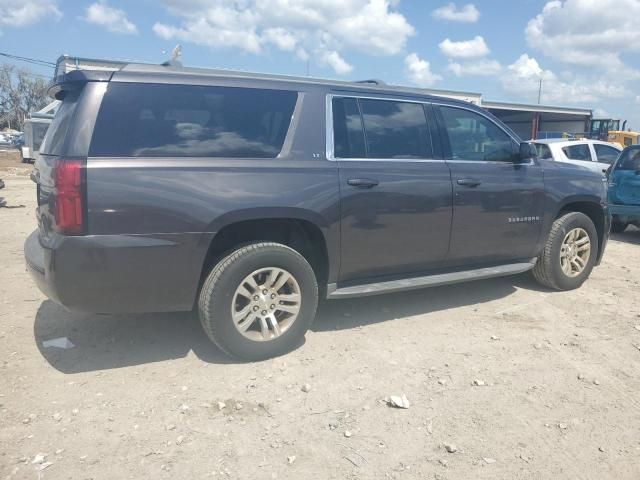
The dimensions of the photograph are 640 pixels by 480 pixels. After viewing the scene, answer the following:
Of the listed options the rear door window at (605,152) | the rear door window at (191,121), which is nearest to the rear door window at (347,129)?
the rear door window at (191,121)

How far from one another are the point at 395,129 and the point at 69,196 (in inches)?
98.9

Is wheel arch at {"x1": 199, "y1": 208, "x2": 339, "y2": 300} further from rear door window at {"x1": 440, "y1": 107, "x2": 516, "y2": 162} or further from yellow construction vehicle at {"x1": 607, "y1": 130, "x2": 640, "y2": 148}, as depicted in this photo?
yellow construction vehicle at {"x1": 607, "y1": 130, "x2": 640, "y2": 148}

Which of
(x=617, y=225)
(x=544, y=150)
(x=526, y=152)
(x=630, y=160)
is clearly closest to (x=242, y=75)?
(x=526, y=152)

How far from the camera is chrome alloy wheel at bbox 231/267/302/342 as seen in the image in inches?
142

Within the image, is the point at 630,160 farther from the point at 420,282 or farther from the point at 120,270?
the point at 120,270

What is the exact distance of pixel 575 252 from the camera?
5.48 meters

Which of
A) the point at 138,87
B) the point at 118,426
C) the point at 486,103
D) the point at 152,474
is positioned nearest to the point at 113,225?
the point at 138,87

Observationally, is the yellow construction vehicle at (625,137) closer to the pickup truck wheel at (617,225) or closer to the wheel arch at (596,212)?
the pickup truck wheel at (617,225)

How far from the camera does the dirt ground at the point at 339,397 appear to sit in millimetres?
2641

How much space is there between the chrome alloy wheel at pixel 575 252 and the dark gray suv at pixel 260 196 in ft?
2.60

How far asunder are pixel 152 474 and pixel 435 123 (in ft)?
11.3

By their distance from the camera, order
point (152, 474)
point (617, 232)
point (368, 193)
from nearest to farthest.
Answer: point (152, 474) → point (368, 193) → point (617, 232)

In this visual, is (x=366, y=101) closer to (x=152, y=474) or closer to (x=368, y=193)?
(x=368, y=193)

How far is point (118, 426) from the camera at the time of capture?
2.91 meters
